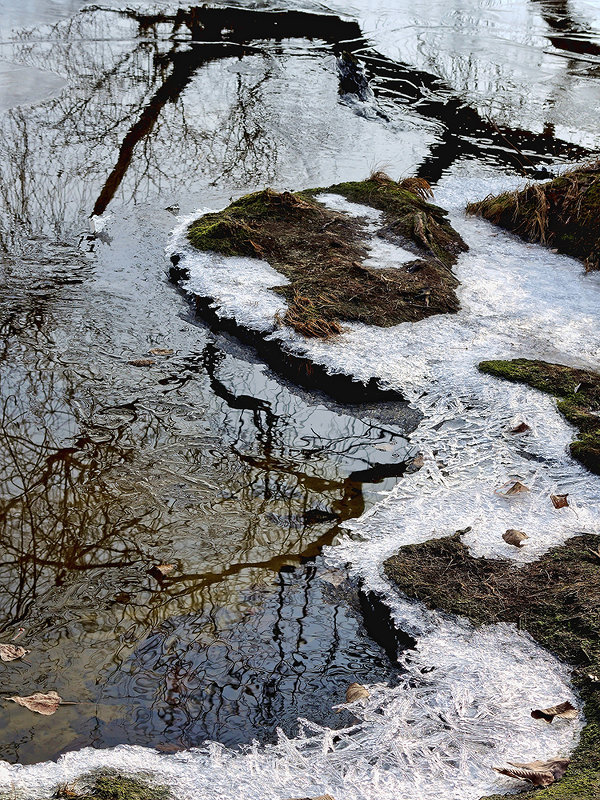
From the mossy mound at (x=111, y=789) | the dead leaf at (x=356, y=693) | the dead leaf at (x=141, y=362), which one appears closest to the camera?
the mossy mound at (x=111, y=789)

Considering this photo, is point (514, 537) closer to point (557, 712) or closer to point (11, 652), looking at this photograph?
point (557, 712)

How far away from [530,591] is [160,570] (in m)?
1.61

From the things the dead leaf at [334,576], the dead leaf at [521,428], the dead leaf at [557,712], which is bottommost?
the dead leaf at [334,576]

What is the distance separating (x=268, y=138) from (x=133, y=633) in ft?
21.5

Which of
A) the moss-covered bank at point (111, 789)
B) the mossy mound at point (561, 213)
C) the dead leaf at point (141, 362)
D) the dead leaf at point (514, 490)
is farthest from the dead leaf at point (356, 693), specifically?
the mossy mound at point (561, 213)

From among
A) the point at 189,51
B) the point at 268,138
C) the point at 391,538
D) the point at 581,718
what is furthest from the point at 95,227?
the point at 189,51

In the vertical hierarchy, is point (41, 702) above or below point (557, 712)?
below

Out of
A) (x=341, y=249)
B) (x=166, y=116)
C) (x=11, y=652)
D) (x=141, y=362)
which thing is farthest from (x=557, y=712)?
(x=166, y=116)

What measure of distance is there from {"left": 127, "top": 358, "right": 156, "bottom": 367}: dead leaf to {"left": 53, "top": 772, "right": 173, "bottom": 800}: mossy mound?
2674mm

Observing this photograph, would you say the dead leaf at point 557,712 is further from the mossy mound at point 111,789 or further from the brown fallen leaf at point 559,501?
the mossy mound at point 111,789

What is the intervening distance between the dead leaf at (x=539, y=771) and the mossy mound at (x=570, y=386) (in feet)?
6.26

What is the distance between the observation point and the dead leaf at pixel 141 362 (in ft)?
15.3

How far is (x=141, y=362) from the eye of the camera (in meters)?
4.68

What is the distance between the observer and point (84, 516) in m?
3.56
